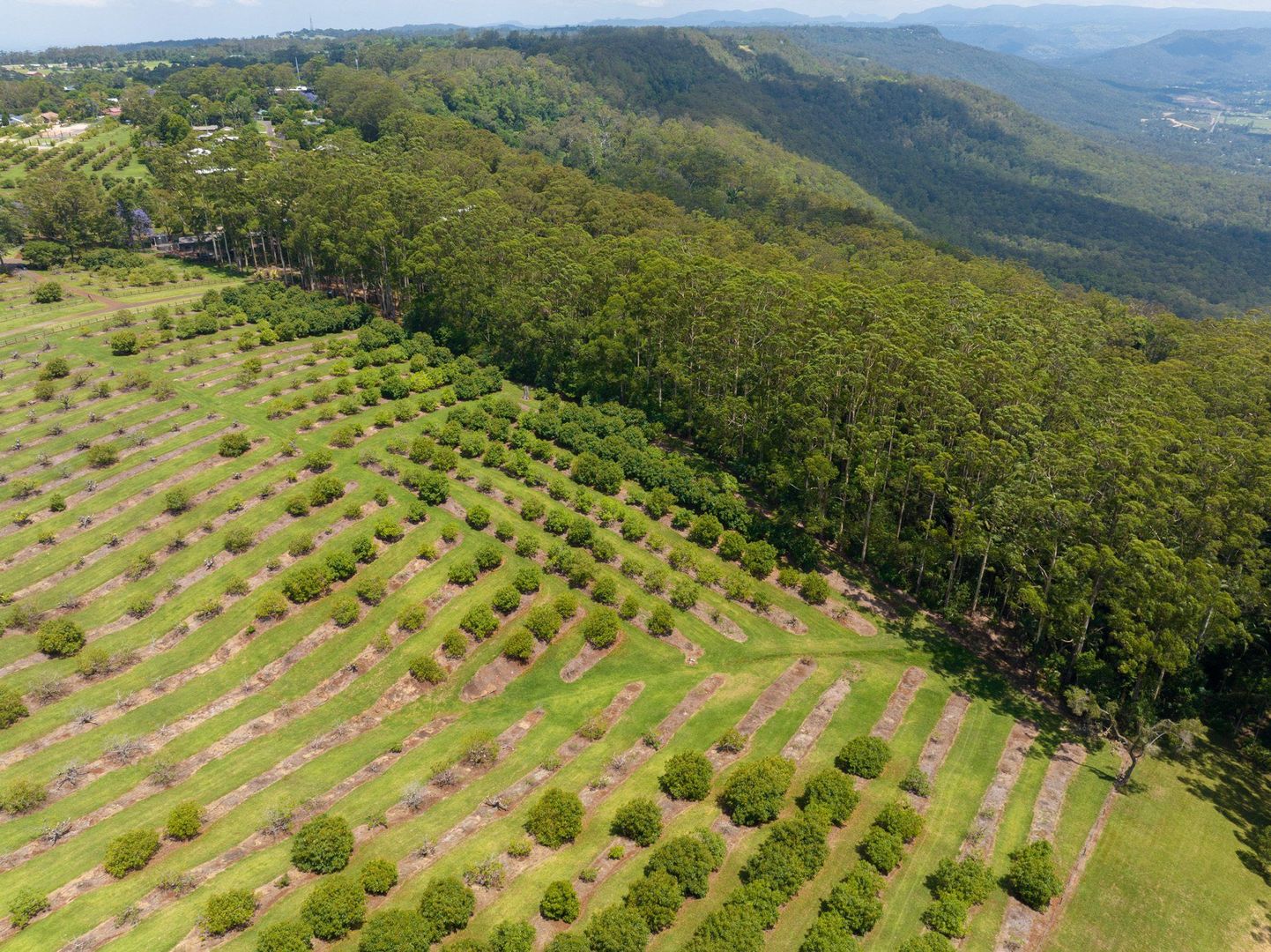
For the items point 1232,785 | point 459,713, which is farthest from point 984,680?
point 459,713

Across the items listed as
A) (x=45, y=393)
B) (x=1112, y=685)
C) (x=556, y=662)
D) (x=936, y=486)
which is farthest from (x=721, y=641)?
(x=45, y=393)

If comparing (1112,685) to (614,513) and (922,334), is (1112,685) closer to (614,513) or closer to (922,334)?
(922,334)

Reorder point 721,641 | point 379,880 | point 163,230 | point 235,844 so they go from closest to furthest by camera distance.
Result: point 379,880, point 235,844, point 721,641, point 163,230

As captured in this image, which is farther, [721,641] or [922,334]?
[922,334]

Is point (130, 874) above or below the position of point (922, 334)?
below

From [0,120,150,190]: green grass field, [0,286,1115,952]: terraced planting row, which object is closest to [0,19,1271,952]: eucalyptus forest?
[0,286,1115,952]: terraced planting row

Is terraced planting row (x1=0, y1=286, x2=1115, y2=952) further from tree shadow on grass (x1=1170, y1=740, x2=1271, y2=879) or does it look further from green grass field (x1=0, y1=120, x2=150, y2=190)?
green grass field (x1=0, y1=120, x2=150, y2=190)

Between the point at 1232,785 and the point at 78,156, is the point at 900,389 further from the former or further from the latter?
the point at 78,156
